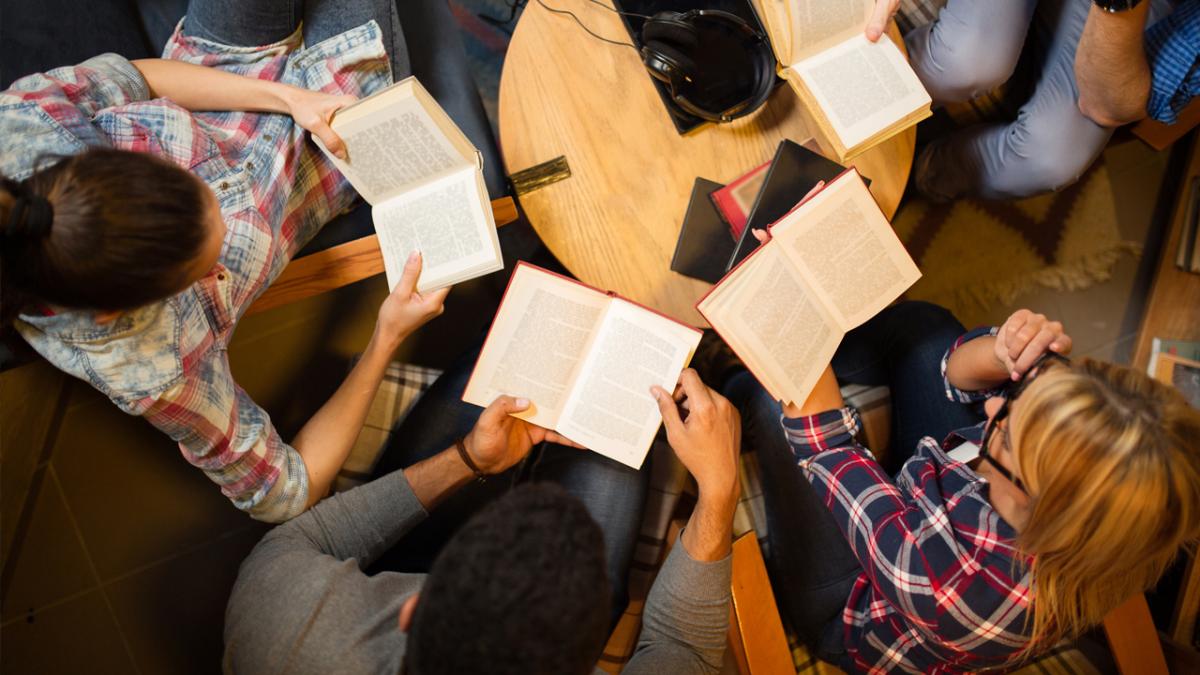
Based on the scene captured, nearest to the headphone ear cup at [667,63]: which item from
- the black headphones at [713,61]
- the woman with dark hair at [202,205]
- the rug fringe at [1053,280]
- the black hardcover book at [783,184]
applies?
the black headphones at [713,61]

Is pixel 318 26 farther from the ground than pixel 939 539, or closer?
farther from the ground

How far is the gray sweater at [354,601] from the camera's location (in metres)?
1.09

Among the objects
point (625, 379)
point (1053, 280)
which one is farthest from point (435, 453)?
point (1053, 280)

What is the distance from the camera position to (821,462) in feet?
4.27

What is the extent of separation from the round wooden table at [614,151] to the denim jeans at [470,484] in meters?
0.35

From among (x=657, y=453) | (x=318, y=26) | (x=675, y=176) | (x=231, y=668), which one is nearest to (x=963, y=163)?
(x=675, y=176)

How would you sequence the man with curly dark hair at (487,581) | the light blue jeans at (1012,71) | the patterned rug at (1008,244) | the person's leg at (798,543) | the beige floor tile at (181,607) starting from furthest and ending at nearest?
the patterned rug at (1008,244)
the beige floor tile at (181,607)
the light blue jeans at (1012,71)
the person's leg at (798,543)
the man with curly dark hair at (487,581)

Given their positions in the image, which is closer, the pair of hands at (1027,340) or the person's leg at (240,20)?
the pair of hands at (1027,340)

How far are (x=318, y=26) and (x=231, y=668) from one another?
1200 millimetres

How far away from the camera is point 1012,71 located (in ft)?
5.32

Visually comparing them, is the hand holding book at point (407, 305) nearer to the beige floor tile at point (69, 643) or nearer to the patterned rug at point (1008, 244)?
the beige floor tile at point (69, 643)

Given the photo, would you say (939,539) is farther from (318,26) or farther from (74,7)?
(74,7)

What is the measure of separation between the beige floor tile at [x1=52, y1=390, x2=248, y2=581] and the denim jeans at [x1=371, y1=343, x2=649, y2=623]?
56 cm

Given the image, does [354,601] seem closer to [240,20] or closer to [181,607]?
[181,607]
